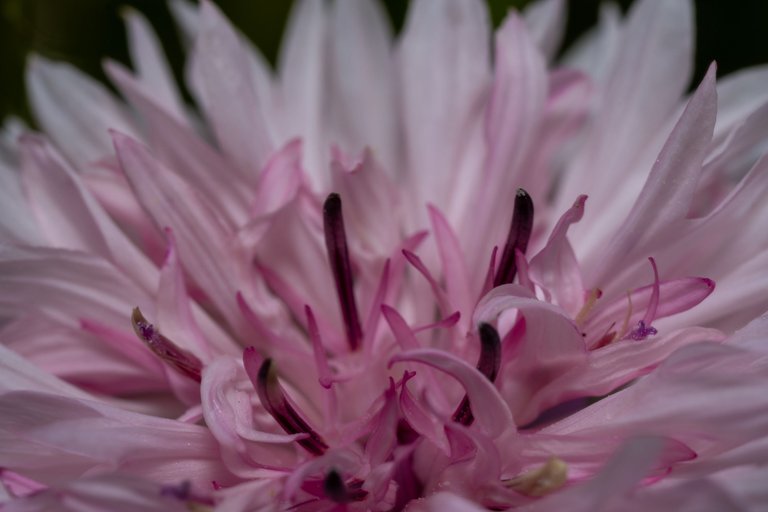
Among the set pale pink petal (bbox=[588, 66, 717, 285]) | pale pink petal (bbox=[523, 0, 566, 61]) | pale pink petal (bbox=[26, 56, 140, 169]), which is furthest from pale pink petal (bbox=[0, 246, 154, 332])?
pale pink petal (bbox=[523, 0, 566, 61])

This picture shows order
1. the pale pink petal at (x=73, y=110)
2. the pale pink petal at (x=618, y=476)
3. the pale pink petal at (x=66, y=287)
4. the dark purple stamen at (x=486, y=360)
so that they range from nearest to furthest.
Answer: the pale pink petal at (x=618, y=476) → the dark purple stamen at (x=486, y=360) → the pale pink petal at (x=66, y=287) → the pale pink petal at (x=73, y=110)

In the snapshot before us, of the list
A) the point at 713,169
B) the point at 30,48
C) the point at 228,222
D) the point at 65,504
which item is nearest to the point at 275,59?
the point at 30,48

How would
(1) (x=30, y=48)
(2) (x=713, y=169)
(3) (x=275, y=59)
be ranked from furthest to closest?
(3) (x=275, y=59) → (1) (x=30, y=48) → (2) (x=713, y=169)

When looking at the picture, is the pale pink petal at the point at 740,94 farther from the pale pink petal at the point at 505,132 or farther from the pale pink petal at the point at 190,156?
the pale pink petal at the point at 190,156

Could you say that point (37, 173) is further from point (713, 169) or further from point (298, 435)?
point (713, 169)

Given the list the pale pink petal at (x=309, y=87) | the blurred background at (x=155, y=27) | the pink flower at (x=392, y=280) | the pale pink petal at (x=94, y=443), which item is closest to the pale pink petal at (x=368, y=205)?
the pink flower at (x=392, y=280)

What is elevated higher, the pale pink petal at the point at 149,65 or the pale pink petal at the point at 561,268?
the pale pink petal at the point at 149,65
